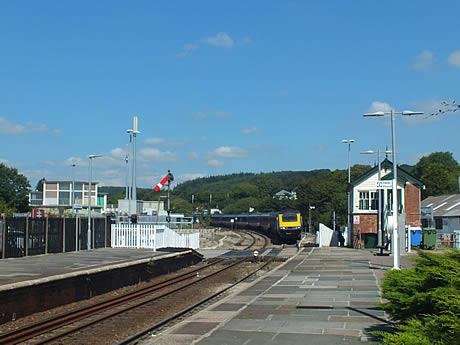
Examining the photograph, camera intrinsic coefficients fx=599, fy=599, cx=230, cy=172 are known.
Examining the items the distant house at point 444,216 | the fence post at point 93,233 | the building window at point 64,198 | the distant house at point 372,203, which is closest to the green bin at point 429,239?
the distant house at point 372,203

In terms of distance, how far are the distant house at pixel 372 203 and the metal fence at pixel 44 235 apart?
23.9 meters

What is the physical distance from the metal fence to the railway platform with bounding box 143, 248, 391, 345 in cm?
1068

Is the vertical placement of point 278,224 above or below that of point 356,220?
below

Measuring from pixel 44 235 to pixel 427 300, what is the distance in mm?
23862

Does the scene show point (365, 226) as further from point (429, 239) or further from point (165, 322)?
point (165, 322)

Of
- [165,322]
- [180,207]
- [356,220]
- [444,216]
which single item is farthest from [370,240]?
[180,207]

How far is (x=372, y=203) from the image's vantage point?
5275cm

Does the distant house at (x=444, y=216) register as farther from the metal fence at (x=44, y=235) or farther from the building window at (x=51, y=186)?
the building window at (x=51, y=186)

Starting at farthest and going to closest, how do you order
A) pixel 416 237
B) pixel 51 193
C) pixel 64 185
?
pixel 51 193 → pixel 64 185 → pixel 416 237

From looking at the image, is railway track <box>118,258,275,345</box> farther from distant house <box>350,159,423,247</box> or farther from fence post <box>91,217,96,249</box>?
distant house <box>350,159,423,247</box>

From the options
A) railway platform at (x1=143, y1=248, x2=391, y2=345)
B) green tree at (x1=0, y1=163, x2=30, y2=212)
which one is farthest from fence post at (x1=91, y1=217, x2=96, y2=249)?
green tree at (x1=0, y1=163, x2=30, y2=212)

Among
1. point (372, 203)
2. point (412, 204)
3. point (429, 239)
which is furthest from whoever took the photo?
point (372, 203)

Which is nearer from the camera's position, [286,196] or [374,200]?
[374,200]

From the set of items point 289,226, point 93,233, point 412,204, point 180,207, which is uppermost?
point 180,207
